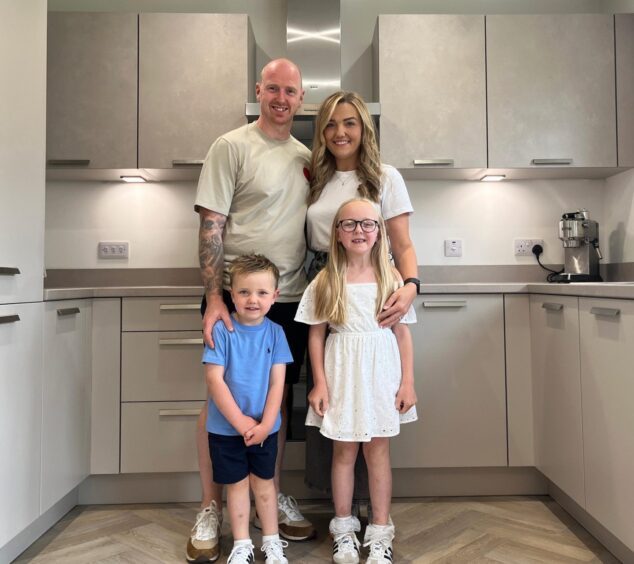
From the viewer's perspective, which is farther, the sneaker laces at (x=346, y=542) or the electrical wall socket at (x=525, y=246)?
the electrical wall socket at (x=525, y=246)

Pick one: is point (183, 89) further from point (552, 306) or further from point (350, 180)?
point (552, 306)

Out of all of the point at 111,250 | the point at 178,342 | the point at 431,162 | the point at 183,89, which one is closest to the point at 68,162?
the point at 111,250

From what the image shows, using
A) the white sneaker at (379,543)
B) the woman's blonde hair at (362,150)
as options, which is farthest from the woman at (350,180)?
the white sneaker at (379,543)

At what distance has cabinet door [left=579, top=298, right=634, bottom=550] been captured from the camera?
1388 millimetres

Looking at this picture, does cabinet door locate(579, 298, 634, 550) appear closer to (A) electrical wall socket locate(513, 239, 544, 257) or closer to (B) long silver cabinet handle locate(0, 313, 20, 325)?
(A) electrical wall socket locate(513, 239, 544, 257)

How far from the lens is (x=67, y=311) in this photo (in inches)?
69.3

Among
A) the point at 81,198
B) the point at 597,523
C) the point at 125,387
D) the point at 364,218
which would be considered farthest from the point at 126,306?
the point at 597,523

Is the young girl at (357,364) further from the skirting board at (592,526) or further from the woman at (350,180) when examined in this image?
the skirting board at (592,526)

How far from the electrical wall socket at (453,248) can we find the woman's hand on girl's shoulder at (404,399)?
123 centimetres

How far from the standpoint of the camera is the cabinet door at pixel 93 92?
2.26 meters

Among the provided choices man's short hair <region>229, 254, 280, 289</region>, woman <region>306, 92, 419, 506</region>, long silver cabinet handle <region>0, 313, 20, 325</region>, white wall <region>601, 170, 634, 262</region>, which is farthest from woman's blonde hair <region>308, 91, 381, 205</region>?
white wall <region>601, 170, 634, 262</region>

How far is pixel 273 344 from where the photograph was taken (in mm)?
1488

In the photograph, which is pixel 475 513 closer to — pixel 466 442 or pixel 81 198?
pixel 466 442

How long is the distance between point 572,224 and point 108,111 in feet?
6.81
